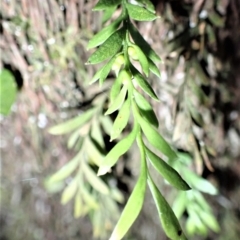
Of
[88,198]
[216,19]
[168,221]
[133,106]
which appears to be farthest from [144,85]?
[88,198]

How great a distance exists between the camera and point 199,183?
72 cm

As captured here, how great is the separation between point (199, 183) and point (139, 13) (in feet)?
1.24

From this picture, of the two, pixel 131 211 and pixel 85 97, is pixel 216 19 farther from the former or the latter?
pixel 131 211

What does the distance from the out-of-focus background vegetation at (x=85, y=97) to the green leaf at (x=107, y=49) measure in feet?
0.83

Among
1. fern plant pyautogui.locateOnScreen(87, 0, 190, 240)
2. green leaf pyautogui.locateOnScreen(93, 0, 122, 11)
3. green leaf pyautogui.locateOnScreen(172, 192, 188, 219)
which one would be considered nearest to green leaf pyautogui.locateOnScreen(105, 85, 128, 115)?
fern plant pyautogui.locateOnScreen(87, 0, 190, 240)

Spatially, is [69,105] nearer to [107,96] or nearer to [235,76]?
[107,96]

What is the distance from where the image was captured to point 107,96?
2.43 ft

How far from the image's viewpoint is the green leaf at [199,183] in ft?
2.32

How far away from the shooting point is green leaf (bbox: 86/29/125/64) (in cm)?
40

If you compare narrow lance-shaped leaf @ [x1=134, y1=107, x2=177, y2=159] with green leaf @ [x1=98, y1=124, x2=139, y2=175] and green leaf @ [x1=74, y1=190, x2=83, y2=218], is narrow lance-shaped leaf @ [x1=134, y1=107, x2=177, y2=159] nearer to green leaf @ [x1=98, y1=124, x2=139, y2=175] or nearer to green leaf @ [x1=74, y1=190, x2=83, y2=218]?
green leaf @ [x1=98, y1=124, x2=139, y2=175]

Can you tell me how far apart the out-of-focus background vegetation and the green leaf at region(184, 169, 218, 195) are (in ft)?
0.06

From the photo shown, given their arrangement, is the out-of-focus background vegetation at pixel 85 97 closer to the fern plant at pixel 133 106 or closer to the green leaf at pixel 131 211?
the fern plant at pixel 133 106

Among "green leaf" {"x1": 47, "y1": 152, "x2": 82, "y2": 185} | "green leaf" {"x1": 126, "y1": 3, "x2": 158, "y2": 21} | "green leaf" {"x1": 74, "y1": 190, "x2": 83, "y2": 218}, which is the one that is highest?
"green leaf" {"x1": 126, "y1": 3, "x2": 158, "y2": 21}

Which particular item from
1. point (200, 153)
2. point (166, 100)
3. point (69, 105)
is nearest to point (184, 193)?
point (200, 153)
